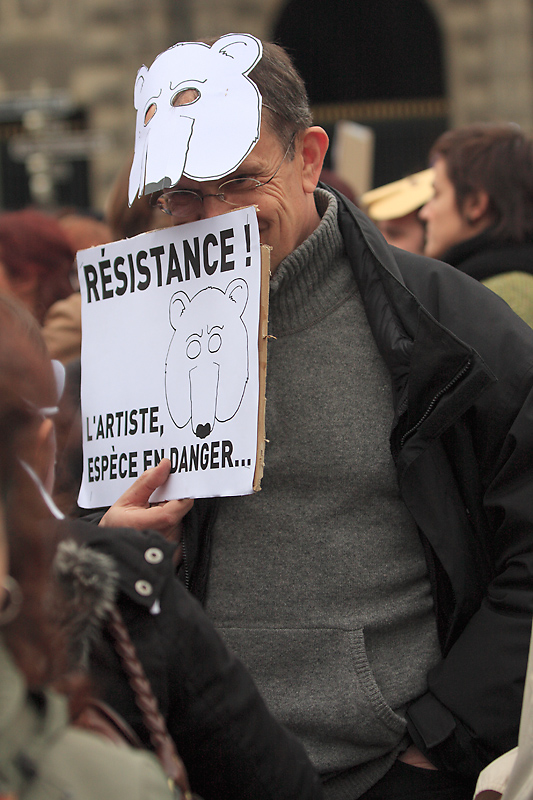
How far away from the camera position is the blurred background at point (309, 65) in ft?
42.6

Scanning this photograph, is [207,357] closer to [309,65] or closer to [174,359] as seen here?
[174,359]

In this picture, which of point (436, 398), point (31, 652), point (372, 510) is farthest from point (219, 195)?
point (31, 652)

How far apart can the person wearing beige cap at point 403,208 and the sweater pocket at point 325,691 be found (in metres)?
2.19

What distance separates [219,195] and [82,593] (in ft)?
3.13

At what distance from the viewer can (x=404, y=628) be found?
188cm

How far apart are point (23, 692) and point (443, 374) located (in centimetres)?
104

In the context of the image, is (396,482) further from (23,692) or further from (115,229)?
(115,229)

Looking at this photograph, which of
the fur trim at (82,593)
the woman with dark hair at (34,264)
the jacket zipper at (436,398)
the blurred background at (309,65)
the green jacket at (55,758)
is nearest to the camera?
the green jacket at (55,758)

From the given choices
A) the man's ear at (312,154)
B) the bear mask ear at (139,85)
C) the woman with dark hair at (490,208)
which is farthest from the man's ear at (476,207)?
the bear mask ear at (139,85)

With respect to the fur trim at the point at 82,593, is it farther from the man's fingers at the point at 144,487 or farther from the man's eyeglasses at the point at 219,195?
the man's eyeglasses at the point at 219,195

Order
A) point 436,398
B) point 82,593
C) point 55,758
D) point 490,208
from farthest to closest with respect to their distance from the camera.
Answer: point 490,208
point 436,398
point 82,593
point 55,758

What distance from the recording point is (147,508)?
6.08 feet

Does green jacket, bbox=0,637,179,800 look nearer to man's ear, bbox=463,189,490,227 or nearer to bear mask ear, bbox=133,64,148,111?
bear mask ear, bbox=133,64,148,111

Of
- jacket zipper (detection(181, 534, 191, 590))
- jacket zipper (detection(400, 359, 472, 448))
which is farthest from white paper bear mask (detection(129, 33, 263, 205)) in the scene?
jacket zipper (detection(181, 534, 191, 590))
